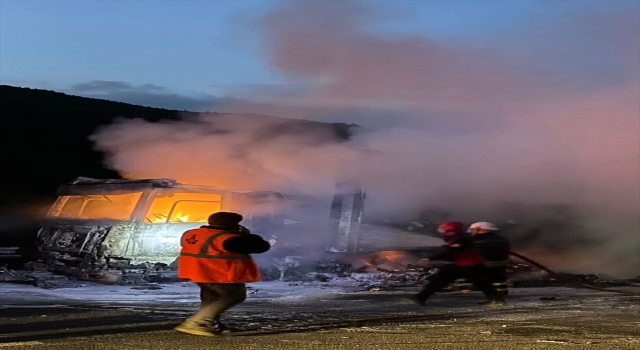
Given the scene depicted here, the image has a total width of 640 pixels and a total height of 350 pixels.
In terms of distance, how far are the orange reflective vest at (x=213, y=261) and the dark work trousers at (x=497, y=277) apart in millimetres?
4493

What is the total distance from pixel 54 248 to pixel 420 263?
657 cm

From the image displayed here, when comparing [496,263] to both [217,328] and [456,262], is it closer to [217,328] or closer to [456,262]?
[456,262]

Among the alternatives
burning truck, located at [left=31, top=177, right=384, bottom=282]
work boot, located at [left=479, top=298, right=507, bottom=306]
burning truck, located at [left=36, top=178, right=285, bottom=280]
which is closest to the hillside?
burning truck, located at [left=31, top=177, right=384, bottom=282]

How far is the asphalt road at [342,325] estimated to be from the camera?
7.78 metres

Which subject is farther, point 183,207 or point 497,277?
point 183,207

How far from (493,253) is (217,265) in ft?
16.1

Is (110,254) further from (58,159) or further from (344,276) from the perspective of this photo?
(58,159)

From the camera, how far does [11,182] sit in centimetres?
4319

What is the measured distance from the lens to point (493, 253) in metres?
11.6

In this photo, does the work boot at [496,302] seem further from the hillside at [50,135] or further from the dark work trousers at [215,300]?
the hillside at [50,135]

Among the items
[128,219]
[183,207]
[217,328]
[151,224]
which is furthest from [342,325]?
[183,207]

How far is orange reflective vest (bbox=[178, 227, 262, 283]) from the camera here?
317 inches

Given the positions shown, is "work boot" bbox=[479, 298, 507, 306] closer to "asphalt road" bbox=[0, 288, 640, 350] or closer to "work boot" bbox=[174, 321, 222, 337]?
"asphalt road" bbox=[0, 288, 640, 350]

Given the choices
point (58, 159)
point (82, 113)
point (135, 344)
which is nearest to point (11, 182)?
point (58, 159)
